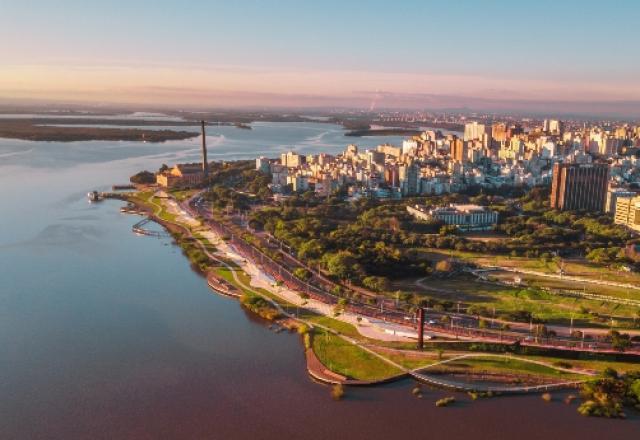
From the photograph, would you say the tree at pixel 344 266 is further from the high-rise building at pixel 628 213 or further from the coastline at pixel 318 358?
the high-rise building at pixel 628 213

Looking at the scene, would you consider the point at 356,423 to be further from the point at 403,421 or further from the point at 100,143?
the point at 100,143

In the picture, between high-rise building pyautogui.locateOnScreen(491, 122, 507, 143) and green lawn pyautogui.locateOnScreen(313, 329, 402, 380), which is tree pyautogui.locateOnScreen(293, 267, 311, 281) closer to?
green lawn pyautogui.locateOnScreen(313, 329, 402, 380)

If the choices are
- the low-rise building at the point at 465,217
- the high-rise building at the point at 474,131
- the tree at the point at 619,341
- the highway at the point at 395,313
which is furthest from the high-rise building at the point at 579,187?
the high-rise building at the point at 474,131

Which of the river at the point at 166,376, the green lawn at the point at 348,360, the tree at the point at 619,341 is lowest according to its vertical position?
the river at the point at 166,376

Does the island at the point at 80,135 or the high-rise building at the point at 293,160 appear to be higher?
the island at the point at 80,135

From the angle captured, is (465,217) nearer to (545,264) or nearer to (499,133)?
(545,264)

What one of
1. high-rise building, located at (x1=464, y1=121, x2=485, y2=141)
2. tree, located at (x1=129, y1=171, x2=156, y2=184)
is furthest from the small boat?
high-rise building, located at (x1=464, y1=121, x2=485, y2=141)
